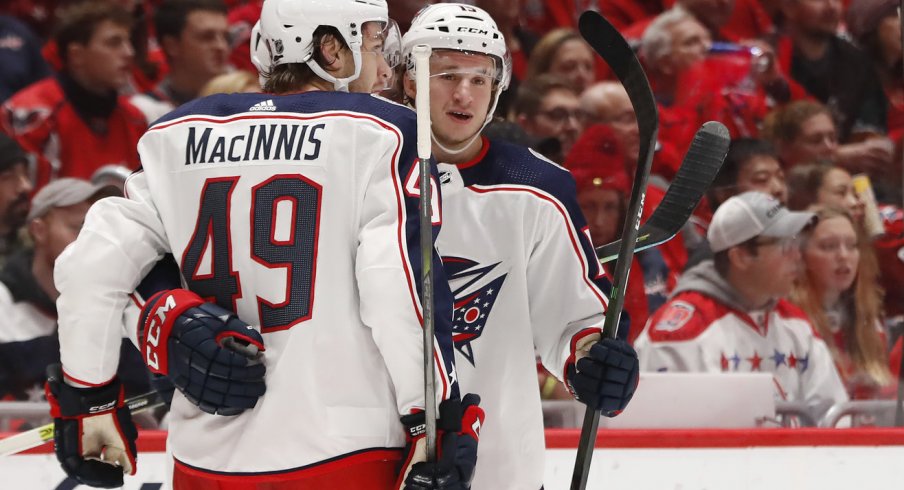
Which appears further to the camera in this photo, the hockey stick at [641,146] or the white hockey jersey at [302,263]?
the hockey stick at [641,146]

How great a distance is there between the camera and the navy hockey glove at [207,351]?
1.71 metres

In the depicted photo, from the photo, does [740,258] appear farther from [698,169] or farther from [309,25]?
[309,25]

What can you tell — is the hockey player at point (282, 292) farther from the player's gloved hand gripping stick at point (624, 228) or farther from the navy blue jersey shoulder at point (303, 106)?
the player's gloved hand gripping stick at point (624, 228)

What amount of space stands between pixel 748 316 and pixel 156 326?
219 cm

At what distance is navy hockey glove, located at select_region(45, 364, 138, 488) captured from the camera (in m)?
1.88

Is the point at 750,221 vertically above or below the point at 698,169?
below

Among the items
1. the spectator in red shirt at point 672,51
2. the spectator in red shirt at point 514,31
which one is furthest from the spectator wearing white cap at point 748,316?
the spectator in red shirt at point 514,31

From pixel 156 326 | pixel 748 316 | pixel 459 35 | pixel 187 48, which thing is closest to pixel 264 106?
pixel 156 326

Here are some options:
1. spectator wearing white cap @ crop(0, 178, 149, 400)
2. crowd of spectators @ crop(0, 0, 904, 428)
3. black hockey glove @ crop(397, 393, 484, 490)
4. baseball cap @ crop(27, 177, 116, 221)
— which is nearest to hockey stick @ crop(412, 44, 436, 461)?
black hockey glove @ crop(397, 393, 484, 490)

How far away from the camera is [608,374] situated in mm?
1976

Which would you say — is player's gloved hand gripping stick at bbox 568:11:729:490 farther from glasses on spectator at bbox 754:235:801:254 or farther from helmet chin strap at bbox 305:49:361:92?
glasses on spectator at bbox 754:235:801:254

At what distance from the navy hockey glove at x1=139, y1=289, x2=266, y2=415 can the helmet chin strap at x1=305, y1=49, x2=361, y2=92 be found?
1.29 ft

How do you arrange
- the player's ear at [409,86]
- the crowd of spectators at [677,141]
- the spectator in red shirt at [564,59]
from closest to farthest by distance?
the player's ear at [409,86]
the crowd of spectators at [677,141]
the spectator in red shirt at [564,59]

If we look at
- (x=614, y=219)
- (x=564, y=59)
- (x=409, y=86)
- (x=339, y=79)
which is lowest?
(x=614, y=219)
